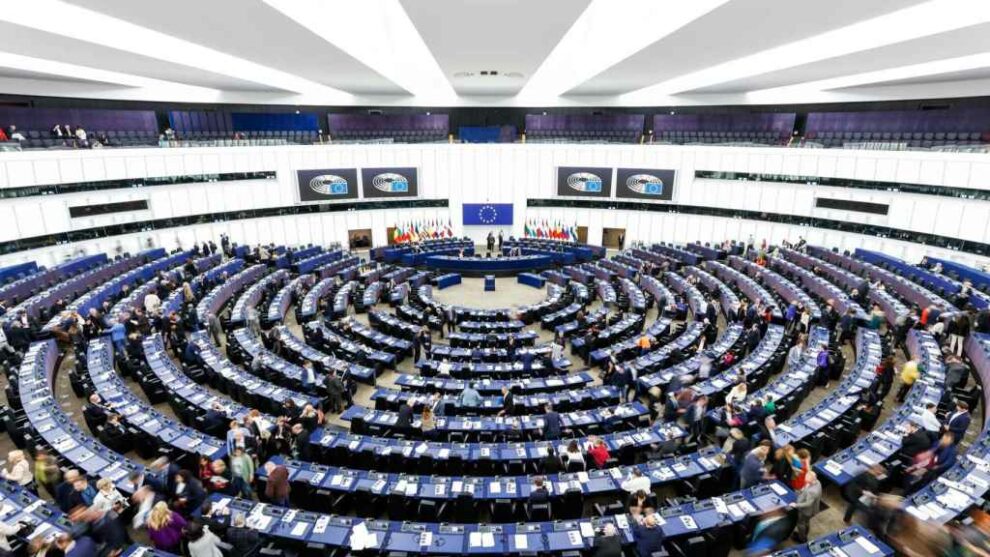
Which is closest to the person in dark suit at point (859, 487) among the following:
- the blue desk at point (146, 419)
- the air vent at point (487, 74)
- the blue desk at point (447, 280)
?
the blue desk at point (146, 419)

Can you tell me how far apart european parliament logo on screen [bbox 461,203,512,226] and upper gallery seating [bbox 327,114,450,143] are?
7.18 metres

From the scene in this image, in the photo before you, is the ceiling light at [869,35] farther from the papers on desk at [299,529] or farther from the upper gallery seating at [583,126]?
the papers on desk at [299,529]

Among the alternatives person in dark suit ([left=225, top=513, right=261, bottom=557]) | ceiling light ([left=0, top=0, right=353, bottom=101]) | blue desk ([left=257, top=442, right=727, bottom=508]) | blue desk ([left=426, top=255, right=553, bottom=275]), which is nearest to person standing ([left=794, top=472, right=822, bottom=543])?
blue desk ([left=257, top=442, right=727, bottom=508])

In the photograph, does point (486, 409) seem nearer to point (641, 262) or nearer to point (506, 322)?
point (506, 322)

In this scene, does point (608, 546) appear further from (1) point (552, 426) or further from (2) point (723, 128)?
(2) point (723, 128)

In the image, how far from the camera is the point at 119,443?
1203 centimetres

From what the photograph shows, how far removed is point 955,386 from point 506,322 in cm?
1485

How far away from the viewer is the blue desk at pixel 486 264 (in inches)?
1226

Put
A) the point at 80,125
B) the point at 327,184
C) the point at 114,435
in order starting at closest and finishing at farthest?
1. the point at 114,435
2. the point at 80,125
3. the point at 327,184

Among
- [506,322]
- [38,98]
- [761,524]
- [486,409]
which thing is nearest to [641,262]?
[506,322]

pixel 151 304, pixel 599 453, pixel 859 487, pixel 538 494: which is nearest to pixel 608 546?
pixel 538 494

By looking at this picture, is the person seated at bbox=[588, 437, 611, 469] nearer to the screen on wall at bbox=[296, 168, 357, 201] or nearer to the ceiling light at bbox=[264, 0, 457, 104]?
the ceiling light at bbox=[264, 0, 457, 104]

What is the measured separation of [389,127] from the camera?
43.3 m

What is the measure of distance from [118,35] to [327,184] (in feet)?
58.0
